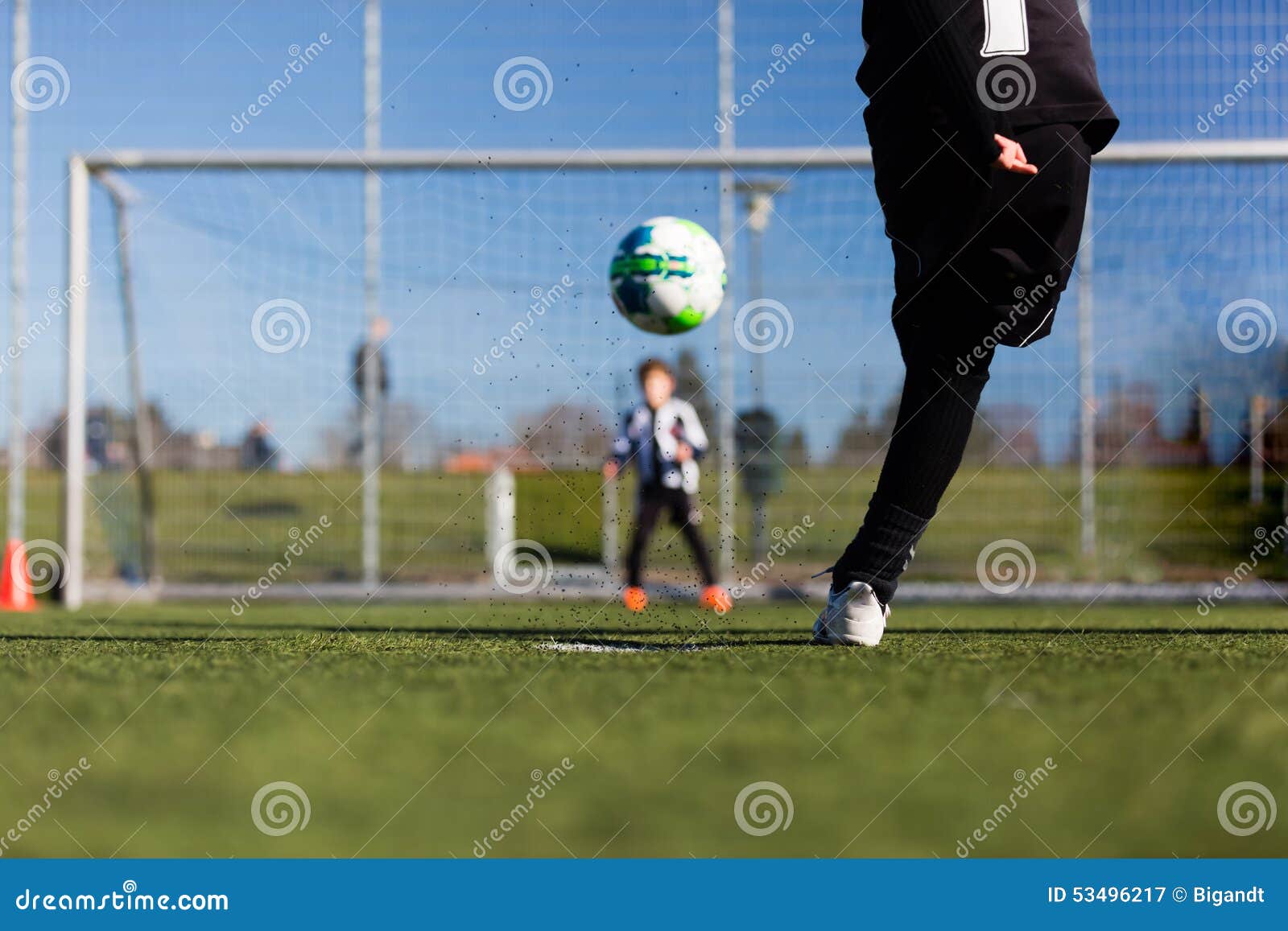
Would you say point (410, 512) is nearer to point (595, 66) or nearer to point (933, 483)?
point (595, 66)

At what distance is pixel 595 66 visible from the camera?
298 inches

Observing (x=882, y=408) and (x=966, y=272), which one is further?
(x=882, y=408)

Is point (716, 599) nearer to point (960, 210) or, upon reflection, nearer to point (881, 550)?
point (881, 550)

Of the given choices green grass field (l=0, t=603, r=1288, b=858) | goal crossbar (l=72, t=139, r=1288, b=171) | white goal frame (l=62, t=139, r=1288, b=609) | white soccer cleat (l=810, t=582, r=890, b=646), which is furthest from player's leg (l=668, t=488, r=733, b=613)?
green grass field (l=0, t=603, r=1288, b=858)

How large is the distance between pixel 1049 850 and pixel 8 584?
17.9ft

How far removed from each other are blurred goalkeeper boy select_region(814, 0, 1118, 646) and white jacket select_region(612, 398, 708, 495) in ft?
11.1

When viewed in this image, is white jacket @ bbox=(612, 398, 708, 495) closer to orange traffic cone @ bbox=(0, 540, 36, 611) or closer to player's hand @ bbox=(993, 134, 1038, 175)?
orange traffic cone @ bbox=(0, 540, 36, 611)

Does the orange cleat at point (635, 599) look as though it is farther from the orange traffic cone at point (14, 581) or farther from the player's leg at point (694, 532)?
the orange traffic cone at point (14, 581)

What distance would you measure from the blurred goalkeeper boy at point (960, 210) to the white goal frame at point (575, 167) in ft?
9.79

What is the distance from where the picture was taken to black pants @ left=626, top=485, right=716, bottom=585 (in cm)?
600

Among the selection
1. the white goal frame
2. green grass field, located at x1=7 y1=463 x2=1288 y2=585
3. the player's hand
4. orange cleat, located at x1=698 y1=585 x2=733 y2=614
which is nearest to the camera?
the player's hand

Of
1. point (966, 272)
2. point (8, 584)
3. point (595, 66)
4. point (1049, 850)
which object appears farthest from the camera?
point (595, 66)

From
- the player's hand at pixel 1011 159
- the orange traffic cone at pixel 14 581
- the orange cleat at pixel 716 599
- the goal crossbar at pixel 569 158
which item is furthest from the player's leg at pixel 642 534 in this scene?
the player's hand at pixel 1011 159

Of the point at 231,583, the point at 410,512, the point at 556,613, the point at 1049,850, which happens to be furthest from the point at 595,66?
the point at 1049,850
